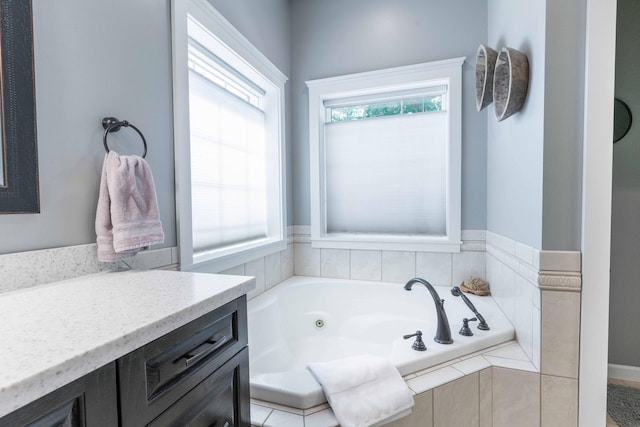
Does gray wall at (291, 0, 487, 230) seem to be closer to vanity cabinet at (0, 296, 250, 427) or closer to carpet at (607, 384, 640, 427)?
carpet at (607, 384, 640, 427)

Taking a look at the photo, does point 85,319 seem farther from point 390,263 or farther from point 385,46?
point 385,46

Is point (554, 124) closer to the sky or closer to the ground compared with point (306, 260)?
closer to the sky

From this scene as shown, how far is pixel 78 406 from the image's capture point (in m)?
0.48

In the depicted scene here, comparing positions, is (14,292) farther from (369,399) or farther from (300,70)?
(300,70)

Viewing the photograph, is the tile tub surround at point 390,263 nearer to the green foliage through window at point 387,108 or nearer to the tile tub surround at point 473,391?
the tile tub surround at point 473,391

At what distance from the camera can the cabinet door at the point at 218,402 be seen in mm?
681

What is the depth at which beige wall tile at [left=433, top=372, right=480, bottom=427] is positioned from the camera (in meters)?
1.26

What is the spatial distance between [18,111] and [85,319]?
2.14 feet

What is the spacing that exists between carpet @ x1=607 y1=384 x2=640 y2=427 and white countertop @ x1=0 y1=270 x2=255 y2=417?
205 cm

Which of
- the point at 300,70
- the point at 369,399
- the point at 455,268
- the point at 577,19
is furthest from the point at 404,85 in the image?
the point at 369,399

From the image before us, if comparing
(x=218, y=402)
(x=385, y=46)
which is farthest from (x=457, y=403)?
(x=385, y=46)

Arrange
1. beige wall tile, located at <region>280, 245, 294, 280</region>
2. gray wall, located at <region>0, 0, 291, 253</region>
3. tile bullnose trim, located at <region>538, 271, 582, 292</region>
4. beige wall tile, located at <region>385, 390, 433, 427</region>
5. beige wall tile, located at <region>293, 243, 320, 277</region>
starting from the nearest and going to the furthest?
gray wall, located at <region>0, 0, 291, 253</region>, beige wall tile, located at <region>385, 390, 433, 427</region>, tile bullnose trim, located at <region>538, 271, 582, 292</region>, beige wall tile, located at <region>280, 245, 294, 280</region>, beige wall tile, located at <region>293, 243, 320, 277</region>

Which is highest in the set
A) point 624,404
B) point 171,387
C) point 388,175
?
point 388,175

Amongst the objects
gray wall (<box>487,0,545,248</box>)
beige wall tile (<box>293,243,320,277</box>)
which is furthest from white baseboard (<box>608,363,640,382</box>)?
beige wall tile (<box>293,243,320,277</box>)
